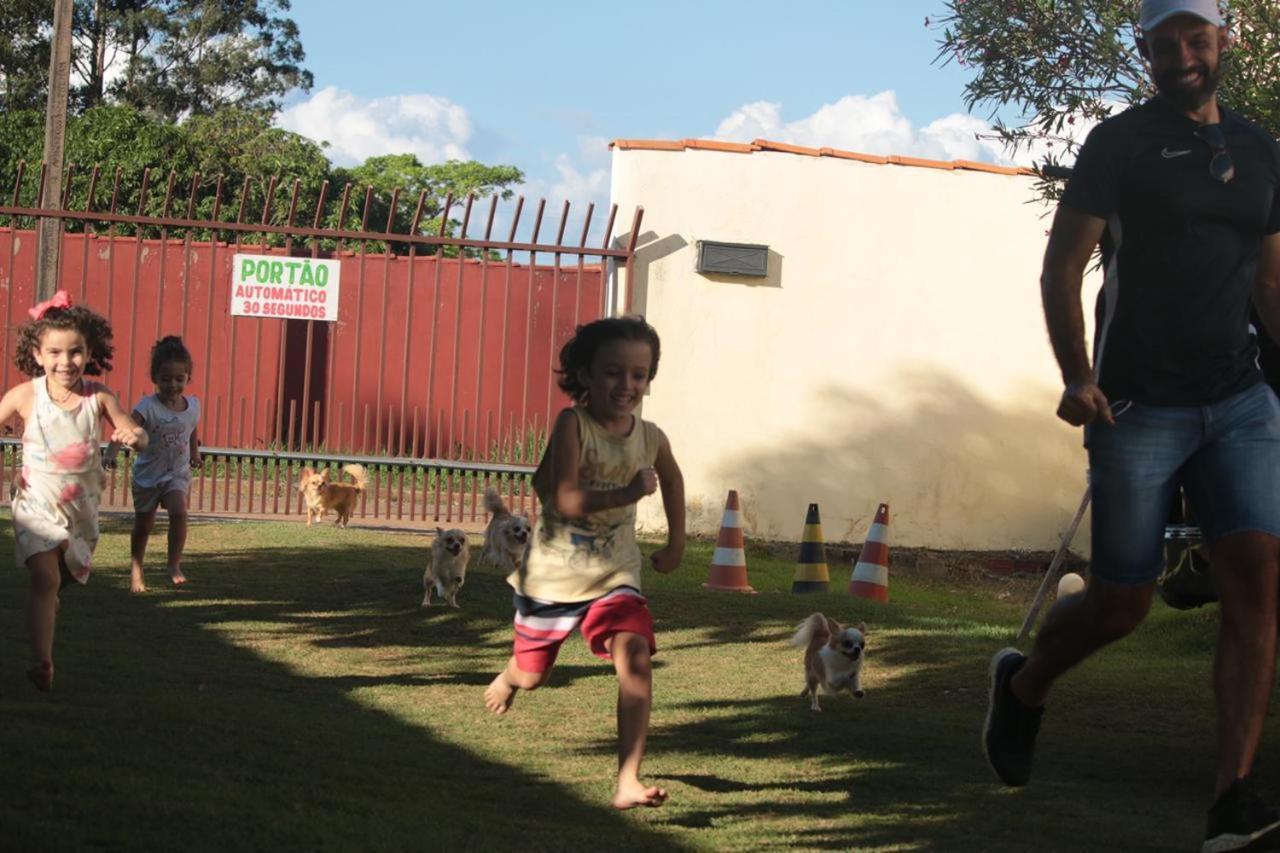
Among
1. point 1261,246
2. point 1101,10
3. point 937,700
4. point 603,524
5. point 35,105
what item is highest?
point 35,105

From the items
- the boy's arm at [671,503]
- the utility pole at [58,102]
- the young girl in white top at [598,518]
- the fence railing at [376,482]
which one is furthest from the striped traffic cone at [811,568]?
the utility pole at [58,102]

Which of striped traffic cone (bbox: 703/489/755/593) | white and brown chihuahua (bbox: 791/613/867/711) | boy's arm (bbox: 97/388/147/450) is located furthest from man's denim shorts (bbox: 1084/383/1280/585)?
striped traffic cone (bbox: 703/489/755/593)

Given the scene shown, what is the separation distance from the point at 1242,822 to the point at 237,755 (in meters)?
2.90

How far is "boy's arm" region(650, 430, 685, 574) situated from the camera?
545 cm

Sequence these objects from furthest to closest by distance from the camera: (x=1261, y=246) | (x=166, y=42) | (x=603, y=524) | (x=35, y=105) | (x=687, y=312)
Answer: (x=166, y=42) < (x=35, y=105) < (x=687, y=312) < (x=603, y=524) < (x=1261, y=246)

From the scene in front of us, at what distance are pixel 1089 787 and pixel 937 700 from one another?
6.77 feet

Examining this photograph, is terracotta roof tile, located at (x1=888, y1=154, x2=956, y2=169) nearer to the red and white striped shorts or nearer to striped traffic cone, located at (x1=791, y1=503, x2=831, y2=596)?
striped traffic cone, located at (x1=791, y1=503, x2=831, y2=596)

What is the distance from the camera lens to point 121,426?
6.61 metres

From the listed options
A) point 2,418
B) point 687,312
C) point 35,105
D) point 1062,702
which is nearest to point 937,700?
point 1062,702

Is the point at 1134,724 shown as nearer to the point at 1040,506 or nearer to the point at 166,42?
the point at 1040,506

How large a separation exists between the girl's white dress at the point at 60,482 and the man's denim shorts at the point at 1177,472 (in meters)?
3.88

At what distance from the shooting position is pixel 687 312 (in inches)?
605

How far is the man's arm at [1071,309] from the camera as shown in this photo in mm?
4480

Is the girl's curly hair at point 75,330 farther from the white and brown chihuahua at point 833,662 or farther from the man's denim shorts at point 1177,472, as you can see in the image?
the man's denim shorts at point 1177,472
